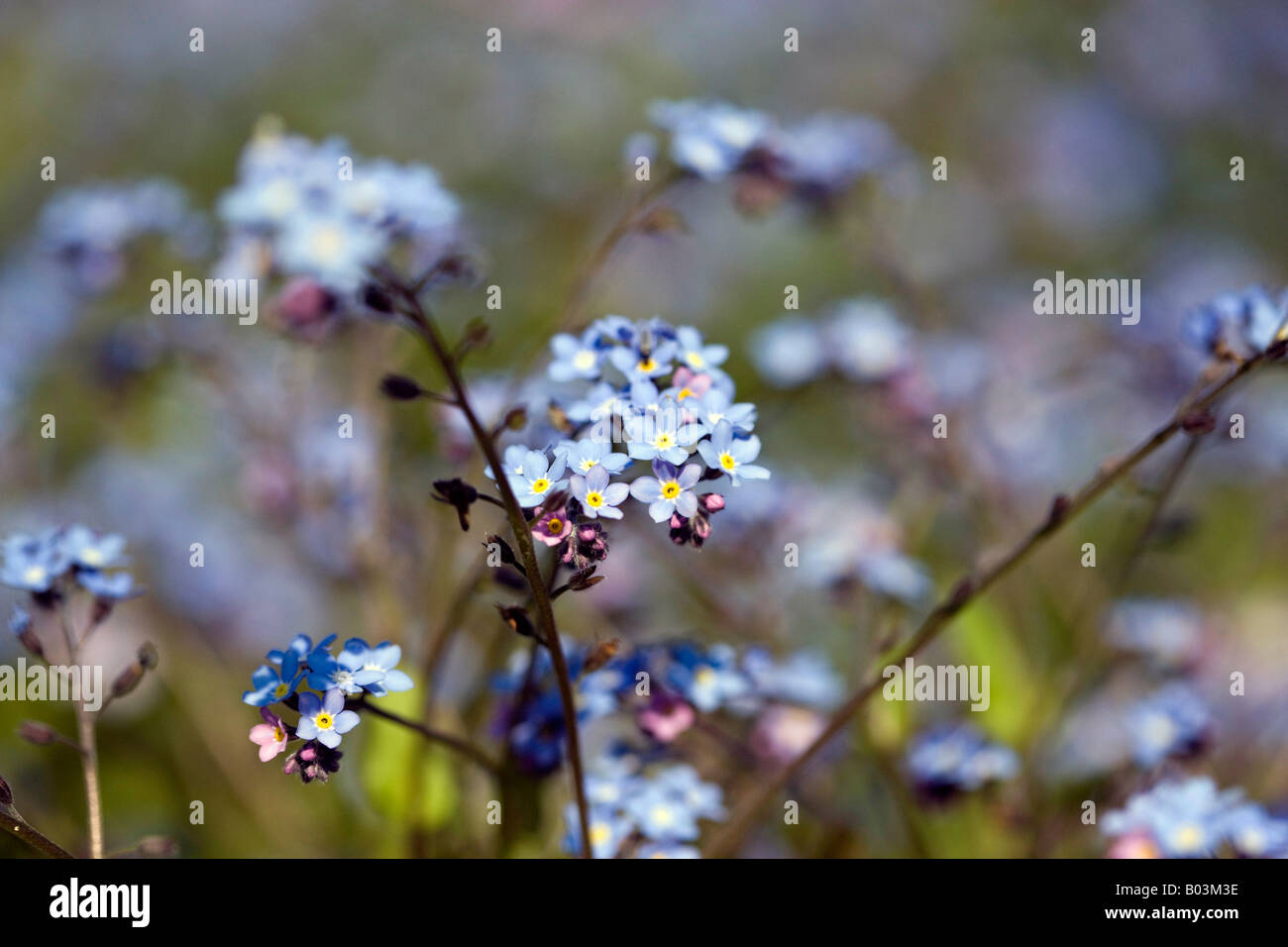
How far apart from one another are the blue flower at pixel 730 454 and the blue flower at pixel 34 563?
798 millimetres

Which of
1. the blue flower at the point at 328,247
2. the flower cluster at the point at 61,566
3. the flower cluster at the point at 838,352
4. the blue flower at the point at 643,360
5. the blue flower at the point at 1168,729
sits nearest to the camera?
the blue flower at the point at 643,360

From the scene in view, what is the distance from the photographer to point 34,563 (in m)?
1.38

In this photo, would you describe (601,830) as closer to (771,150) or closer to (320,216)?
(320,216)

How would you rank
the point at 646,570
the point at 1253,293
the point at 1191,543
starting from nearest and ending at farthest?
the point at 1253,293 → the point at 646,570 → the point at 1191,543

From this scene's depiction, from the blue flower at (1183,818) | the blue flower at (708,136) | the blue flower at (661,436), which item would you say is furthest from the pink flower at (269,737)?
the blue flower at (1183,818)

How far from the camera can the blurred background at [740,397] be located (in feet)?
6.40

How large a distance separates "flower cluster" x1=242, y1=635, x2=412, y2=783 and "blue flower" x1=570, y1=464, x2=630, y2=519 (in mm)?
256

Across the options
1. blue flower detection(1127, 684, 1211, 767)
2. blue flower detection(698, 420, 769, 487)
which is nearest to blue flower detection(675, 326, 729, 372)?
blue flower detection(698, 420, 769, 487)

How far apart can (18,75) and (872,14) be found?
3.64 m

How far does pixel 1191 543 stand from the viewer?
2848 millimetres

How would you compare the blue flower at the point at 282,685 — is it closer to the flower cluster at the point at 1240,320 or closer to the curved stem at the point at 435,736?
the curved stem at the point at 435,736

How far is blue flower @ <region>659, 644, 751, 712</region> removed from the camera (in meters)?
1.44
